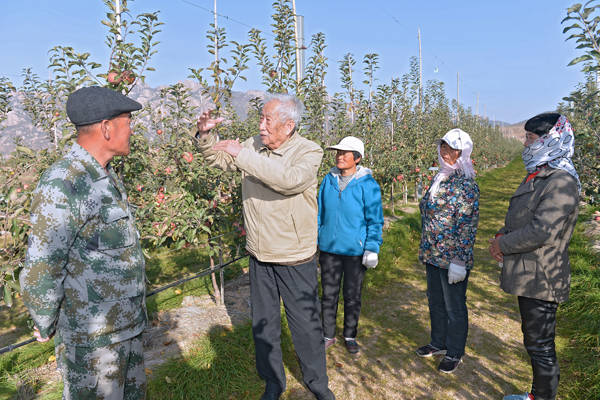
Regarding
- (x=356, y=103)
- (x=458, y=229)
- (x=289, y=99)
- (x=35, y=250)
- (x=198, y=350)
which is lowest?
(x=198, y=350)

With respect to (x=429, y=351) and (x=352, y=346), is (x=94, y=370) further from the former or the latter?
(x=429, y=351)

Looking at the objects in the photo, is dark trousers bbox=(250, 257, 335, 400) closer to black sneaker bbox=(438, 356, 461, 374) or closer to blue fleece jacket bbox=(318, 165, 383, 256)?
blue fleece jacket bbox=(318, 165, 383, 256)

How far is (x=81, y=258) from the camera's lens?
1592 millimetres

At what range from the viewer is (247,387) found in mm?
2998

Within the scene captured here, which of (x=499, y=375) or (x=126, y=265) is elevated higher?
(x=126, y=265)

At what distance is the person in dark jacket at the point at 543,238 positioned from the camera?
7.47ft

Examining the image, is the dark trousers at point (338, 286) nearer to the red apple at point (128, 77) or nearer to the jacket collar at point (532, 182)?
the jacket collar at point (532, 182)

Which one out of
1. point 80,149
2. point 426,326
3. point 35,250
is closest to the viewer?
point 35,250

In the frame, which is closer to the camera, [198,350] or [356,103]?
[198,350]

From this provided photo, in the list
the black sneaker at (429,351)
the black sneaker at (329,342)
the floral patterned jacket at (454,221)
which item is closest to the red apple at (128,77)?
the floral patterned jacket at (454,221)

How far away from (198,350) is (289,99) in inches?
92.3

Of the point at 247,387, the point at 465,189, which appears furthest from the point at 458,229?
the point at 247,387

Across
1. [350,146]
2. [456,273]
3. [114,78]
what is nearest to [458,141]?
[350,146]

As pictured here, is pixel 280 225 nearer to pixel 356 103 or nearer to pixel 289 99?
pixel 289 99
